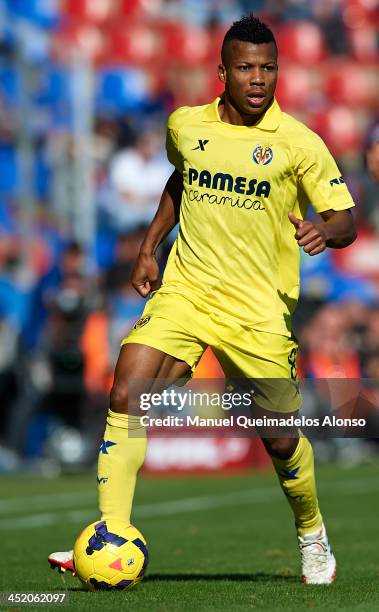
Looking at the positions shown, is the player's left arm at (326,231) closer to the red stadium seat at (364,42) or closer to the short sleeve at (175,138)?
the short sleeve at (175,138)

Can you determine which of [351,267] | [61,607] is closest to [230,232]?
[61,607]

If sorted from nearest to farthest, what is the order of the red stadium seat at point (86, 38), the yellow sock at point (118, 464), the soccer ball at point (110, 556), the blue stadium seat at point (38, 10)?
the soccer ball at point (110, 556)
the yellow sock at point (118, 464)
the blue stadium seat at point (38, 10)
the red stadium seat at point (86, 38)

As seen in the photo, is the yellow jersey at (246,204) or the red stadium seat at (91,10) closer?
the yellow jersey at (246,204)

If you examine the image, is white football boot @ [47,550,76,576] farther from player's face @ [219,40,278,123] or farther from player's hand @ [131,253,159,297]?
player's face @ [219,40,278,123]

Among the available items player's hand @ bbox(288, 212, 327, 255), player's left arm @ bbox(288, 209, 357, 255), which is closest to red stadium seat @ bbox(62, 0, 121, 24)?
player's left arm @ bbox(288, 209, 357, 255)

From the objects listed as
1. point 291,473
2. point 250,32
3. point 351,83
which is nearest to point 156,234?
point 250,32

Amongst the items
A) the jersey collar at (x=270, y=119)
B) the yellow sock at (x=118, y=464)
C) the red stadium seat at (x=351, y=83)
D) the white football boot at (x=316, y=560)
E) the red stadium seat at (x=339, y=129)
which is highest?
the jersey collar at (x=270, y=119)

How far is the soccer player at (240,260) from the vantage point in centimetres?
618

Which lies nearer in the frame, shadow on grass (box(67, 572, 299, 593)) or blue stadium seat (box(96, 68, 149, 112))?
shadow on grass (box(67, 572, 299, 593))

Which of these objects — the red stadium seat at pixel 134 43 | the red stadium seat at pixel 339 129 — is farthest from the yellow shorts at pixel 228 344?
the red stadium seat at pixel 134 43

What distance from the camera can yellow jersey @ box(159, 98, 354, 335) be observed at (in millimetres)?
6230

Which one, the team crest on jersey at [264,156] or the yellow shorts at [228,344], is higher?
the team crest on jersey at [264,156]

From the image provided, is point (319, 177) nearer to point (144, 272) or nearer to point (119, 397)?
point (144, 272)

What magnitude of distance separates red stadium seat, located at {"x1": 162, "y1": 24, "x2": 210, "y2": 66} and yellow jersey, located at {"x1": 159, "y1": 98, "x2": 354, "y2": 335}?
54.9 ft
